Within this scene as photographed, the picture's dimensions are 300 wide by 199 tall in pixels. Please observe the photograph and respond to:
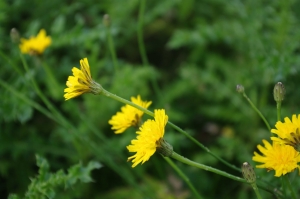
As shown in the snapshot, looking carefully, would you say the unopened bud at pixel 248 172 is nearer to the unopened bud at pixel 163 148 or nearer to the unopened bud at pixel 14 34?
the unopened bud at pixel 163 148

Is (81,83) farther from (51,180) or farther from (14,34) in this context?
(14,34)

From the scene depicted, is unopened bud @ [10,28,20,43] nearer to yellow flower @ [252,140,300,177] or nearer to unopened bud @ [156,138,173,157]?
unopened bud @ [156,138,173,157]

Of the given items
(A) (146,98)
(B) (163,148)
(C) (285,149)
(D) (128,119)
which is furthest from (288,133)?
(A) (146,98)

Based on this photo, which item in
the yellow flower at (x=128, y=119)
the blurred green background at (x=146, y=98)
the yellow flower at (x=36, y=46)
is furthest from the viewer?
the blurred green background at (x=146, y=98)

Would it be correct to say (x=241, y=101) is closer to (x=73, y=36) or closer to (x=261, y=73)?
(x=261, y=73)

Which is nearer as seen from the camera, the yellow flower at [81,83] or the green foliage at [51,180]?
the yellow flower at [81,83]

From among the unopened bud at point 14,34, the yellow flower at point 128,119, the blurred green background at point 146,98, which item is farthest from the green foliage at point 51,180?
the unopened bud at point 14,34

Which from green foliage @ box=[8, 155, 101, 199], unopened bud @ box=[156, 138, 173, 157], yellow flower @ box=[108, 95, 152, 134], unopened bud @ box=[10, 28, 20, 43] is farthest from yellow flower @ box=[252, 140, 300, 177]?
unopened bud @ box=[10, 28, 20, 43]
